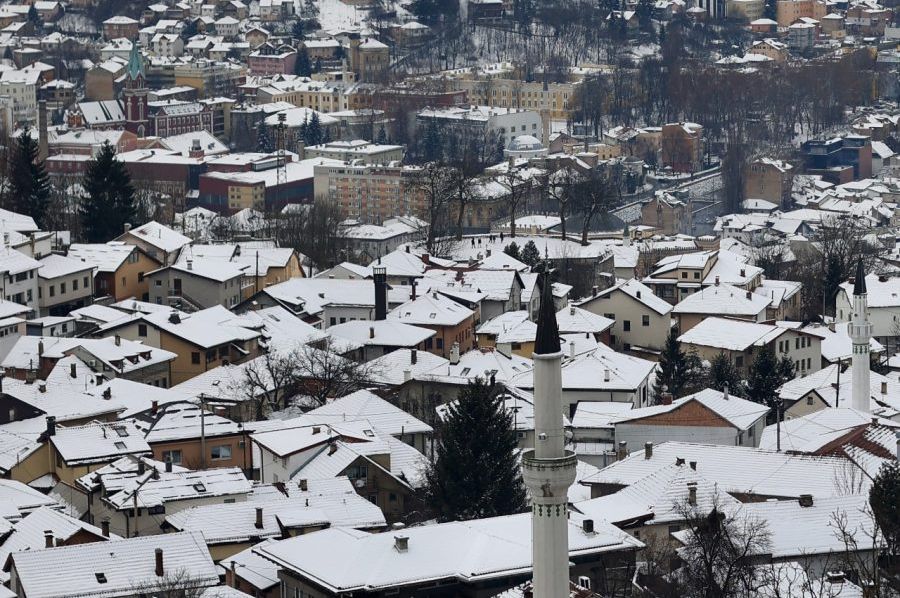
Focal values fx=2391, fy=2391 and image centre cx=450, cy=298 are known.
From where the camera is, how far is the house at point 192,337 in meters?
38.3

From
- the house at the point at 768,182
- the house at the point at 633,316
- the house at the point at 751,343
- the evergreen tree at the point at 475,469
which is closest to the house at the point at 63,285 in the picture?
the house at the point at 633,316

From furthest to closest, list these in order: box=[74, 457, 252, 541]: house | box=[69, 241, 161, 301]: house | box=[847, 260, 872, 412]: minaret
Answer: box=[69, 241, 161, 301]: house, box=[847, 260, 872, 412]: minaret, box=[74, 457, 252, 541]: house

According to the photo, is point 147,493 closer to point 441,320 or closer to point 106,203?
point 441,320

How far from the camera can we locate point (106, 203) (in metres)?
49.9

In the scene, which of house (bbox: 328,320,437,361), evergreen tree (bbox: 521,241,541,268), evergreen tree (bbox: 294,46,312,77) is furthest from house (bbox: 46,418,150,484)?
evergreen tree (bbox: 294,46,312,77)

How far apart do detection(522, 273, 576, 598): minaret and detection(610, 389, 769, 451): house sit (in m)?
13.1

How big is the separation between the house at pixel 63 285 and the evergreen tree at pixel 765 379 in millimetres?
12712

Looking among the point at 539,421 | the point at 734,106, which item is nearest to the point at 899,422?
the point at 539,421

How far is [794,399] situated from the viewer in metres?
36.8

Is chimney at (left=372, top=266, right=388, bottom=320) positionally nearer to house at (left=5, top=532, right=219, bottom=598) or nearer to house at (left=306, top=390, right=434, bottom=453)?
house at (left=306, top=390, right=434, bottom=453)

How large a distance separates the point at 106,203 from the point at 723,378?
16.8 metres

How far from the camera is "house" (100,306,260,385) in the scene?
1507 inches

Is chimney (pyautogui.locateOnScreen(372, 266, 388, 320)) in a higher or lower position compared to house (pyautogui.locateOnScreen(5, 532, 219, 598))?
lower

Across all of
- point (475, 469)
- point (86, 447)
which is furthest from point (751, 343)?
point (86, 447)
